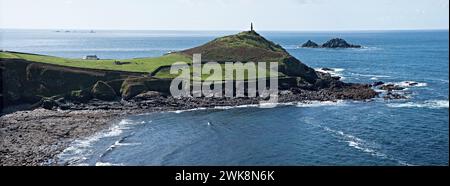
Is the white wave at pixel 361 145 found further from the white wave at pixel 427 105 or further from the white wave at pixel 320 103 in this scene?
the white wave at pixel 427 105

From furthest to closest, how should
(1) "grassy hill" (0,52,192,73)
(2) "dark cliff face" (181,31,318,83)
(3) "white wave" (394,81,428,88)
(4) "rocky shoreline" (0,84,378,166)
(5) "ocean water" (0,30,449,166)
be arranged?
(2) "dark cliff face" (181,31,318,83) → (3) "white wave" (394,81,428,88) → (1) "grassy hill" (0,52,192,73) → (4) "rocky shoreline" (0,84,378,166) → (5) "ocean water" (0,30,449,166)

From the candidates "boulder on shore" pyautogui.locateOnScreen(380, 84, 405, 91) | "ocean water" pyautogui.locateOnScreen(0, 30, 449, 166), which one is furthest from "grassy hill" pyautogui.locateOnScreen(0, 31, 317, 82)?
"ocean water" pyautogui.locateOnScreen(0, 30, 449, 166)

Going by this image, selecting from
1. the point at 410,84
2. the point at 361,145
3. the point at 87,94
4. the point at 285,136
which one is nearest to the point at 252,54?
the point at 410,84

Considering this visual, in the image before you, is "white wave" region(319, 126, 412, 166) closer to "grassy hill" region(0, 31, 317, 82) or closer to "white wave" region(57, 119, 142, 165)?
"white wave" region(57, 119, 142, 165)

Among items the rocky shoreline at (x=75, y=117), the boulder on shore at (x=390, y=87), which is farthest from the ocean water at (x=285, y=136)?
the boulder on shore at (x=390, y=87)

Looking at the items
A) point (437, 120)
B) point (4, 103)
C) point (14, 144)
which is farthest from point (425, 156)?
point (4, 103)

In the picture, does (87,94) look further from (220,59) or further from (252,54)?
(252,54)

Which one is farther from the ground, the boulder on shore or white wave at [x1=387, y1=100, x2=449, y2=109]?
the boulder on shore
